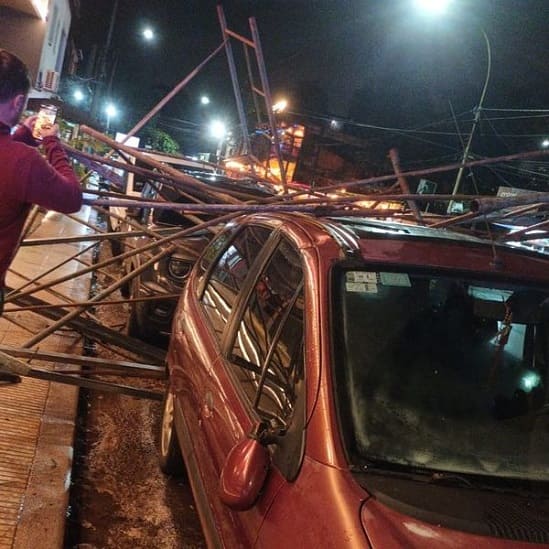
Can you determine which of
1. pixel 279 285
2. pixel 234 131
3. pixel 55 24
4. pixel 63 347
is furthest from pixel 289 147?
pixel 279 285

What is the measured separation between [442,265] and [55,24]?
21.8m

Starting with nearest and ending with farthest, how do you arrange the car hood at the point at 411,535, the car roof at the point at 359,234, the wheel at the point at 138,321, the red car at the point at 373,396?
the car hood at the point at 411,535 < the red car at the point at 373,396 < the car roof at the point at 359,234 < the wheel at the point at 138,321

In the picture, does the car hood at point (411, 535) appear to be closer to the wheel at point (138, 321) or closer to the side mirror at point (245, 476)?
the side mirror at point (245, 476)

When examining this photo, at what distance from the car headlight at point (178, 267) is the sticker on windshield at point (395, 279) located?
3515 millimetres

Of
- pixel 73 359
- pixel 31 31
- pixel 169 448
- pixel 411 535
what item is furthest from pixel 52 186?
pixel 31 31

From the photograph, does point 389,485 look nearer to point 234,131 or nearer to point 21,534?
point 21,534

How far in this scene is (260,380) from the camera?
7.17 feet

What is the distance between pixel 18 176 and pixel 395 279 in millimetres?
1683

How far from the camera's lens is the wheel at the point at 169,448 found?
134 inches

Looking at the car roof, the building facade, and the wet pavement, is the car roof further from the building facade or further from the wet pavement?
the building facade

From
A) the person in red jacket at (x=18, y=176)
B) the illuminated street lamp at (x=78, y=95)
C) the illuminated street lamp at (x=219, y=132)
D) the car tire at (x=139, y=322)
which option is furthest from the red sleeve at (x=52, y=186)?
the illuminated street lamp at (x=219, y=132)

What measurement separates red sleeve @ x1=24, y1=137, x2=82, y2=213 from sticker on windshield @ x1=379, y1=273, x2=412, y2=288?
1411 mm

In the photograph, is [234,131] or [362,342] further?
[234,131]

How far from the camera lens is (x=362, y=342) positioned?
213 centimetres
